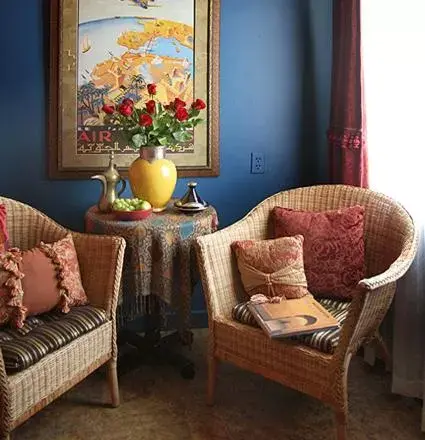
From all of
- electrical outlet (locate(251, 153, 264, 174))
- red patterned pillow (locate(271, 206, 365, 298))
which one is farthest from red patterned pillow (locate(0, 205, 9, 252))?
electrical outlet (locate(251, 153, 264, 174))

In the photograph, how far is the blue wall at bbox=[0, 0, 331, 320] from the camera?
284 cm

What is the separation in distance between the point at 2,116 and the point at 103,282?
0.99 metres

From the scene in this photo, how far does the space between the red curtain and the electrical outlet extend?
0.37m

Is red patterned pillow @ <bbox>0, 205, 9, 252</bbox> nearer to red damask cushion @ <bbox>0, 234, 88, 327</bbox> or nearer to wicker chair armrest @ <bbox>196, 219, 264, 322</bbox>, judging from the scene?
red damask cushion @ <bbox>0, 234, 88, 327</bbox>

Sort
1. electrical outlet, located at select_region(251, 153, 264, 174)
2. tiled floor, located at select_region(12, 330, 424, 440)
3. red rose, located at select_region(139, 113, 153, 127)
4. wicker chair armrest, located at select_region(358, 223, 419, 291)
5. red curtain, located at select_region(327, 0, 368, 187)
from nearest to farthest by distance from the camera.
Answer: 1. wicker chair armrest, located at select_region(358, 223, 419, 291)
2. tiled floor, located at select_region(12, 330, 424, 440)
3. red rose, located at select_region(139, 113, 153, 127)
4. red curtain, located at select_region(327, 0, 368, 187)
5. electrical outlet, located at select_region(251, 153, 264, 174)

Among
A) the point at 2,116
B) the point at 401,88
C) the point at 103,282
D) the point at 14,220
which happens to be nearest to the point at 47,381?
the point at 103,282

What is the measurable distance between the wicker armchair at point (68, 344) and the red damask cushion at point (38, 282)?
7 cm

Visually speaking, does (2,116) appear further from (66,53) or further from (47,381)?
(47,381)

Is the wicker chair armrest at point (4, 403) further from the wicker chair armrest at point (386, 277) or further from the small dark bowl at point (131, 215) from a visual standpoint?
the wicker chair armrest at point (386, 277)

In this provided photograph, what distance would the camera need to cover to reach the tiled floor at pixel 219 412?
230 cm

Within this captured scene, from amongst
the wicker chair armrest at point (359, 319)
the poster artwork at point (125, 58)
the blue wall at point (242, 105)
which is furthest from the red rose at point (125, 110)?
the wicker chair armrest at point (359, 319)

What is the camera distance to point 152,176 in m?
2.67

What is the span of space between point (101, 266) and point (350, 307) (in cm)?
97

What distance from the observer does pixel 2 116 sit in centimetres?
284
